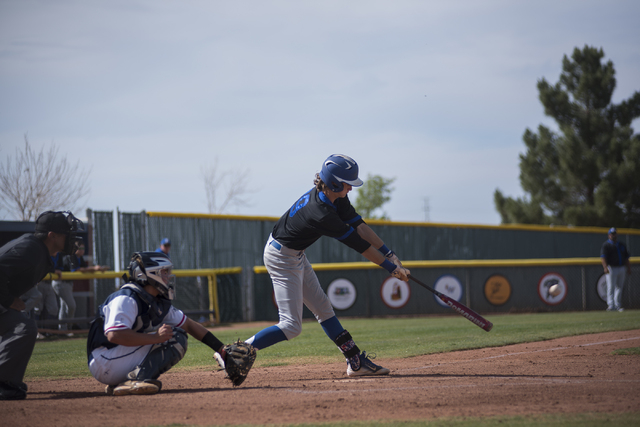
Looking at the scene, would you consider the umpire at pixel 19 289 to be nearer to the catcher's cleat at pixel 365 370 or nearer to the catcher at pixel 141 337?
the catcher at pixel 141 337

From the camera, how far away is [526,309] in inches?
654

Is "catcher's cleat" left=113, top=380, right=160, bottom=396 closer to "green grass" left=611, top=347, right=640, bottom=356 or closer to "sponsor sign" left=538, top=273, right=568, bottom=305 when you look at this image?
"green grass" left=611, top=347, right=640, bottom=356

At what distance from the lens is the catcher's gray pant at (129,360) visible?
4.85 m

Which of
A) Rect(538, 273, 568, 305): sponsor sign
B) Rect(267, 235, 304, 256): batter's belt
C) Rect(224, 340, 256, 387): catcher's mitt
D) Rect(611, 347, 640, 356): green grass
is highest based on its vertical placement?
Rect(267, 235, 304, 256): batter's belt

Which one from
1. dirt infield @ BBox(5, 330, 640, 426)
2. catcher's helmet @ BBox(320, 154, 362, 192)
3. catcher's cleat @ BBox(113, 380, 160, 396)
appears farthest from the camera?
catcher's helmet @ BBox(320, 154, 362, 192)

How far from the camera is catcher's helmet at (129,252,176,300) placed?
4766 mm

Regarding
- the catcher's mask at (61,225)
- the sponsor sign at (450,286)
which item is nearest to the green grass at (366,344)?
the catcher's mask at (61,225)

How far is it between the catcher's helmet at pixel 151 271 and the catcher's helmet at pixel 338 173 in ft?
5.27

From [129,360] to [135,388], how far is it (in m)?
0.23

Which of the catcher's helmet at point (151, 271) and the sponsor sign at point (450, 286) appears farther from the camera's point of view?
the sponsor sign at point (450, 286)

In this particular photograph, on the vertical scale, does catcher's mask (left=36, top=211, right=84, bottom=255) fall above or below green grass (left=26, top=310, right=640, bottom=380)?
above

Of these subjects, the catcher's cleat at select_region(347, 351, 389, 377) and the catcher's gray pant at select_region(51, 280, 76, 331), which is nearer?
the catcher's cleat at select_region(347, 351, 389, 377)

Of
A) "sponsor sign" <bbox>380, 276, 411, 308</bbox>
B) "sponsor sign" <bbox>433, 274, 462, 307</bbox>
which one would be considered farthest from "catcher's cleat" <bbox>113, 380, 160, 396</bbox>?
"sponsor sign" <bbox>433, 274, 462, 307</bbox>

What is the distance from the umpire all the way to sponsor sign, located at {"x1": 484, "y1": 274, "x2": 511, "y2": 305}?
13623 millimetres
